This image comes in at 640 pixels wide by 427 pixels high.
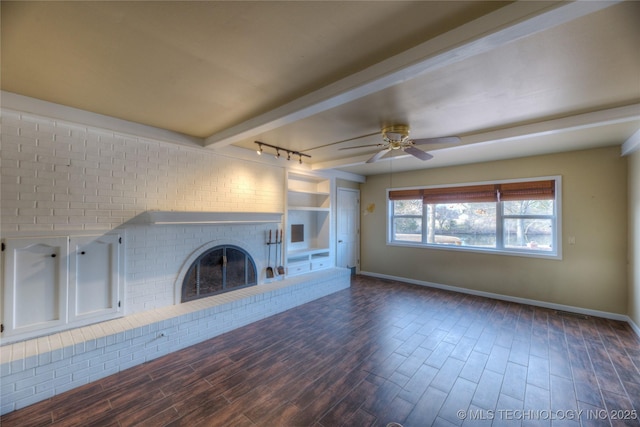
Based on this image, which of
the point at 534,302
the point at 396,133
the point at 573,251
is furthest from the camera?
the point at 534,302

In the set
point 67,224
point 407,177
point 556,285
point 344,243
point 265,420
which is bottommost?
point 265,420

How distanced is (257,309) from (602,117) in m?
4.52

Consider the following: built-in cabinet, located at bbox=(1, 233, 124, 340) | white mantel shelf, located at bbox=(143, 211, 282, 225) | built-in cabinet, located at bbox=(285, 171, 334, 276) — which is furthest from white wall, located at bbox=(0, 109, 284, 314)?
built-in cabinet, located at bbox=(285, 171, 334, 276)

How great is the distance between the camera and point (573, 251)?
411 cm

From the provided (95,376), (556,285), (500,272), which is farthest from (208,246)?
(556,285)

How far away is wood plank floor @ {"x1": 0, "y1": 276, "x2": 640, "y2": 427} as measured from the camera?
2014 millimetres

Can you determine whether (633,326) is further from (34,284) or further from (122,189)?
(34,284)

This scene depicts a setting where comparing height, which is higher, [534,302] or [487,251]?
[487,251]

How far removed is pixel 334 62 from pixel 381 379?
272cm

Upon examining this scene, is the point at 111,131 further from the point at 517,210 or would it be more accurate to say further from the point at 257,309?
the point at 517,210

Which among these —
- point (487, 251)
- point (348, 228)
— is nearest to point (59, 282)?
point (348, 228)

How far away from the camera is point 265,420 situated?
6.46ft

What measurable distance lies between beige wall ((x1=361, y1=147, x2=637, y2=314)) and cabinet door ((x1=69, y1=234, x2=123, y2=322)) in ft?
17.6

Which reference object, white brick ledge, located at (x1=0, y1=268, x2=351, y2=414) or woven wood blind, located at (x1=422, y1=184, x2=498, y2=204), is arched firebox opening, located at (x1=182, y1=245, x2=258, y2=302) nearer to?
white brick ledge, located at (x1=0, y1=268, x2=351, y2=414)
